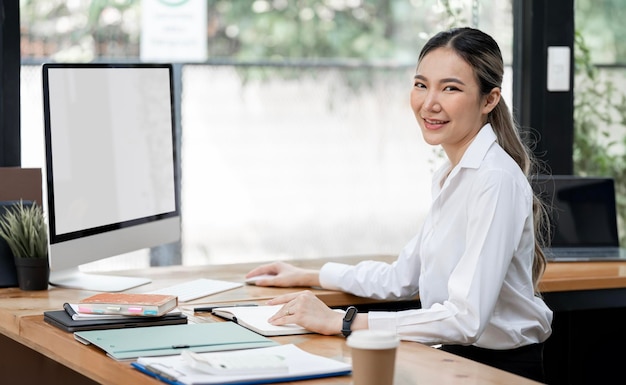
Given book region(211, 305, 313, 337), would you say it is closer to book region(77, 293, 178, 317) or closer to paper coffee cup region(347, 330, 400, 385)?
book region(77, 293, 178, 317)

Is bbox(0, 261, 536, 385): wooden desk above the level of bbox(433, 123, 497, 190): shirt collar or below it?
below

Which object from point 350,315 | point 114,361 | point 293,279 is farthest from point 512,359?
point 114,361

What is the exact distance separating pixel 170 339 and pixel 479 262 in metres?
0.64

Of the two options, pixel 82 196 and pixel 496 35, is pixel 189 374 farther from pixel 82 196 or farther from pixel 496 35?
pixel 496 35

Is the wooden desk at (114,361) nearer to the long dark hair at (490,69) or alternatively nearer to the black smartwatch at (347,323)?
the black smartwatch at (347,323)

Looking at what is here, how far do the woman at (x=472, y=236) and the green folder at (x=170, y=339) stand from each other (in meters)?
0.15

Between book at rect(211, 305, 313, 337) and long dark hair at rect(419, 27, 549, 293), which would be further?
long dark hair at rect(419, 27, 549, 293)

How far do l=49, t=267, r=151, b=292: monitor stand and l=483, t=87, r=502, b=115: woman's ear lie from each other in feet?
3.28

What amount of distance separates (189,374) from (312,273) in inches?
41.7

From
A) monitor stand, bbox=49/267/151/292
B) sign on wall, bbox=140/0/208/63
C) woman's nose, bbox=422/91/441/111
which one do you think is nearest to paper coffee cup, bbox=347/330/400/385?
woman's nose, bbox=422/91/441/111

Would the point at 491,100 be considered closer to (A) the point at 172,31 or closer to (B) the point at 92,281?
(B) the point at 92,281

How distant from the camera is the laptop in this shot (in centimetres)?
336

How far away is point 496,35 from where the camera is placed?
12.6 ft

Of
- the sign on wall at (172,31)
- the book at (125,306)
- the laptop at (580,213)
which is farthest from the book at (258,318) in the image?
the sign on wall at (172,31)
